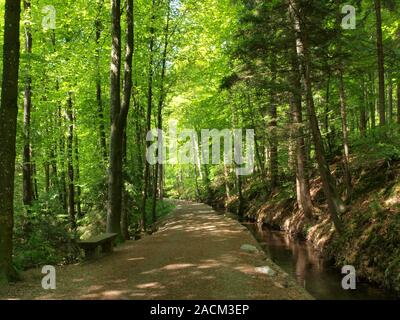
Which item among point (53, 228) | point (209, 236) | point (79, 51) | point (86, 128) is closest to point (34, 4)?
point (79, 51)

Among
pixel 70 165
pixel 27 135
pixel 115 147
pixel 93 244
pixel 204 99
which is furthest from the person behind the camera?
pixel 204 99

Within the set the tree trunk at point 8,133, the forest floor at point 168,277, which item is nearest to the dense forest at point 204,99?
the tree trunk at point 8,133

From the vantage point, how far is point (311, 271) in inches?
440

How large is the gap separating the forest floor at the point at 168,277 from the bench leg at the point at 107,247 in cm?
21

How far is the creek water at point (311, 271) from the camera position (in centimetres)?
890

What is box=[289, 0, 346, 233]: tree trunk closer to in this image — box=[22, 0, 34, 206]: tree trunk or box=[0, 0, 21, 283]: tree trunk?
box=[0, 0, 21, 283]: tree trunk

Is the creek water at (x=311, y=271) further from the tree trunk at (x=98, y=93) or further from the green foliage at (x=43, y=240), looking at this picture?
the tree trunk at (x=98, y=93)

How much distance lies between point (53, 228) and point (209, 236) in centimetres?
525

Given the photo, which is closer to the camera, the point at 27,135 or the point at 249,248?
the point at 249,248

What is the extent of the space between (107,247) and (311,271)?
6.01 metres

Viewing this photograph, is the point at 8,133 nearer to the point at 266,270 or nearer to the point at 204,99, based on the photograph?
the point at 266,270

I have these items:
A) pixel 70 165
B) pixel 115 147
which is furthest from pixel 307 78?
pixel 70 165
